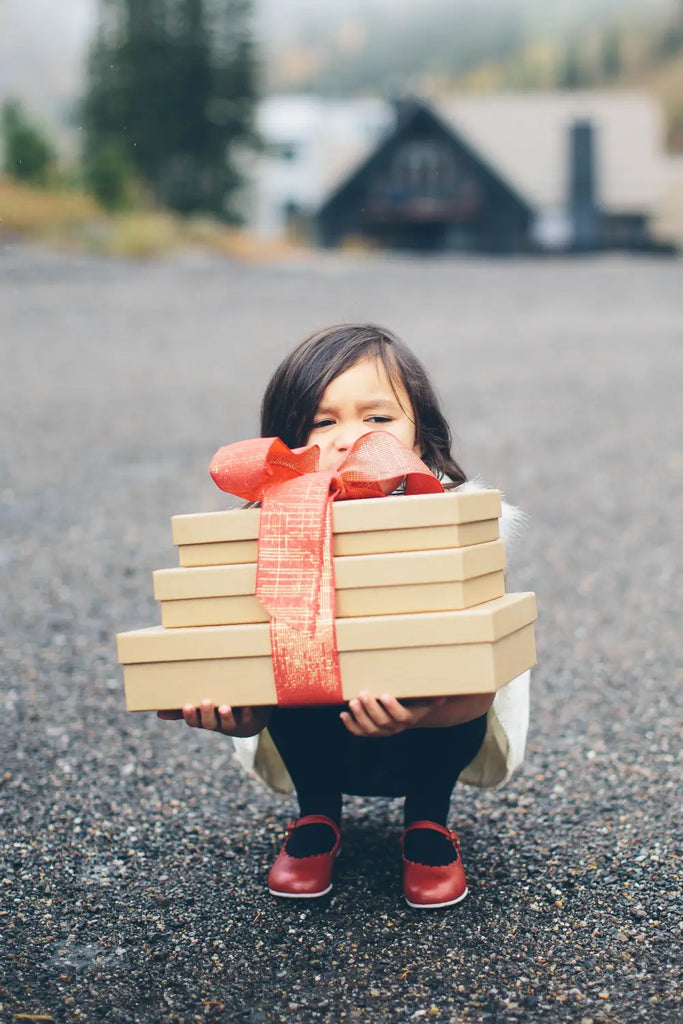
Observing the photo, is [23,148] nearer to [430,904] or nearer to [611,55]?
[430,904]

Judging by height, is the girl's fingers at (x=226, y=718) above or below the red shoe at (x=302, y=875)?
above

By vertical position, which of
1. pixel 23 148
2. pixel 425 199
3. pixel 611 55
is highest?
pixel 611 55

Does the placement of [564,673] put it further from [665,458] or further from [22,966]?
[665,458]

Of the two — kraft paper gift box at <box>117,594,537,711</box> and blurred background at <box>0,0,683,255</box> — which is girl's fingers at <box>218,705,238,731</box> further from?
blurred background at <box>0,0,683,255</box>

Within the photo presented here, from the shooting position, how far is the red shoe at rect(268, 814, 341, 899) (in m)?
2.02

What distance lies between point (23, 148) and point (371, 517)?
67.1ft

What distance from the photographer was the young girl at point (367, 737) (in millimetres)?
1973

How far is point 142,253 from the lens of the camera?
16141 mm

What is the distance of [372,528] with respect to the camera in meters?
1.71

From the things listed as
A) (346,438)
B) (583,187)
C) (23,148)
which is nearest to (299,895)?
(346,438)

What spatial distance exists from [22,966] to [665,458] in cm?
512

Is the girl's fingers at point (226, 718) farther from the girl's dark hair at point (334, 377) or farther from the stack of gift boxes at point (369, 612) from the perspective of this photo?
the girl's dark hair at point (334, 377)

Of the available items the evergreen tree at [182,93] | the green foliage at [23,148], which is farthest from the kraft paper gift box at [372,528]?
the evergreen tree at [182,93]

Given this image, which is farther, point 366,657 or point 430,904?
point 430,904
